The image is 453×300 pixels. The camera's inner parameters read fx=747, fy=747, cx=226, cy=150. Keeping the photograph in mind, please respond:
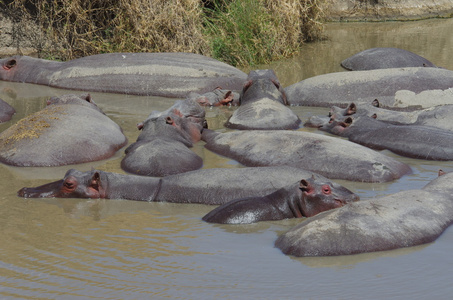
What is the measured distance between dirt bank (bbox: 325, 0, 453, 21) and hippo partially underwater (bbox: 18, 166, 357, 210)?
1211cm

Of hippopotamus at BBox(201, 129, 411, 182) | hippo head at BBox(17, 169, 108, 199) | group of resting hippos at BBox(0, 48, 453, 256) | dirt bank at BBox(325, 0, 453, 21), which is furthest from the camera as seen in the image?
dirt bank at BBox(325, 0, 453, 21)

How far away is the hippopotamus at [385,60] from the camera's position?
12.0 metres

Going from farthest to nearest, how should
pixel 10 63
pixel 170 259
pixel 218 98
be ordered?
pixel 10 63 < pixel 218 98 < pixel 170 259

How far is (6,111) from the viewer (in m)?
9.56

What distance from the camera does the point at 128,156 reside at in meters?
7.57

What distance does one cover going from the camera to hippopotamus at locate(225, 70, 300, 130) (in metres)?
8.98

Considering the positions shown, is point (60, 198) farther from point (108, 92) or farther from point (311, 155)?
point (108, 92)

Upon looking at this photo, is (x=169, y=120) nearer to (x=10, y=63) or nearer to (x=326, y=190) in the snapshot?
(x=326, y=190)

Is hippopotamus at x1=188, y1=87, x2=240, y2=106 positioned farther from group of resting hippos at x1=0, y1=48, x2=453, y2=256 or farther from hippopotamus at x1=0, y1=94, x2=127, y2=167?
hippopotamus at x1=0, y1=94, x2=127, y2=167

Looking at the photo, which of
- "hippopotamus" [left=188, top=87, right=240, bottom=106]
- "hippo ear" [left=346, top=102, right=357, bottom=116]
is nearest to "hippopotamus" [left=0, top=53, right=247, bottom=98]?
"hippopotamus" [left=188, top=87, right=240, bottom=106]

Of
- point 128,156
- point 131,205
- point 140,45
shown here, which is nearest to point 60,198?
point 131,205

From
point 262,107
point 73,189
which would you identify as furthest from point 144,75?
point 73,189

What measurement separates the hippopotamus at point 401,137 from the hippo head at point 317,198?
1.93 meters

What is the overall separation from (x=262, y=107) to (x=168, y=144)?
207 centimetres
